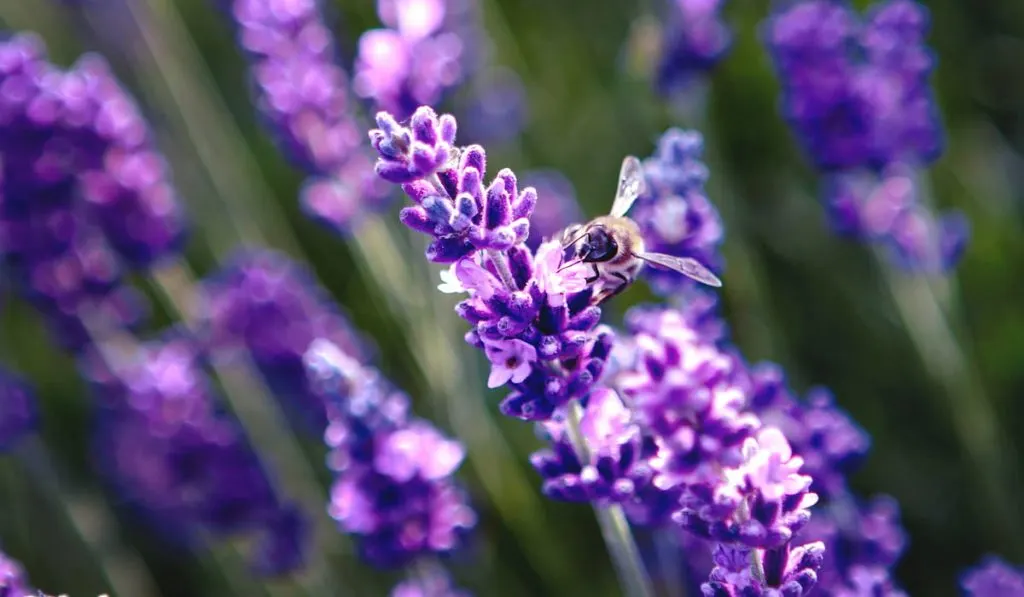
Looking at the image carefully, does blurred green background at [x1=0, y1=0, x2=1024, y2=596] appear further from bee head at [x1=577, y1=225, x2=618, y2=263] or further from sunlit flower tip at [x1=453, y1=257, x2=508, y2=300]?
sunlit flower tip at [x1=453, y1=257, x2=508, y2=300]

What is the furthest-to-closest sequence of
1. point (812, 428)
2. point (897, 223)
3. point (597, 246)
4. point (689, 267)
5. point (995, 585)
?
point (897, 223), point (812, 428), point (995, 585), point (597, 246), point (689, 267)

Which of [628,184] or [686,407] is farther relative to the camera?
[628,184]

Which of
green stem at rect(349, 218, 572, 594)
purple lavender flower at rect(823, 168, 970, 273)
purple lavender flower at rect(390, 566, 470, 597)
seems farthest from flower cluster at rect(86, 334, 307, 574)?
purple lavender flower at rect(823, 168, 970, 273)

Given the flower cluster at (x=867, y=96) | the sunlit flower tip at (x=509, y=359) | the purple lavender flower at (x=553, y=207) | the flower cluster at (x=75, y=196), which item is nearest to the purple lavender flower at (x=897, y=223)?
the flower cluster at (x=867, y=96)

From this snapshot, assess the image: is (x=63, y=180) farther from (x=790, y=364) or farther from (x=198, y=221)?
(x=790, y=364)

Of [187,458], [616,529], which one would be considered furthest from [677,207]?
[187,458]

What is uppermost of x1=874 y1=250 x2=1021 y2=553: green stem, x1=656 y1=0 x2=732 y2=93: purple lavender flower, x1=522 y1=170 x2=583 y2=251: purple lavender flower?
x1=656 y1=0 x2=732 y2=93: purple lavender flower

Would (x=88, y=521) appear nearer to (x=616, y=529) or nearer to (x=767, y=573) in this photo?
(x=616, y=529)

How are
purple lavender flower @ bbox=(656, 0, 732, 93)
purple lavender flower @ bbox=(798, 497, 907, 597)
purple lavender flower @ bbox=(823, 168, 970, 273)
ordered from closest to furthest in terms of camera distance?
1. purple lavender flower @ bbox=(798, 497, 907, 597)
2. purple lavender flower @ bbox=(823, 168, 970, 273)
3. purple lavender flower @ bbox=(656, 0, 732, 93)

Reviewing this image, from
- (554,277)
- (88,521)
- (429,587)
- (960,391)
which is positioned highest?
(554,277)
